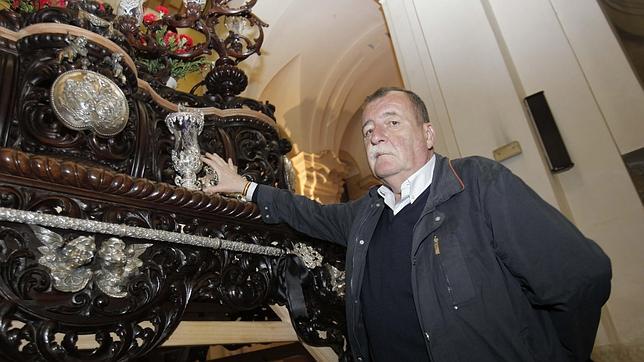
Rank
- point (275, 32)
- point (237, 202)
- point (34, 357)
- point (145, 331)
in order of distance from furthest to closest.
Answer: point (275, 32), point (237, 202), point (145, 331), point (34, 357)

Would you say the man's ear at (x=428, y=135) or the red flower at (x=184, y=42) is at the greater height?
the red flower at (x=184, y=42)

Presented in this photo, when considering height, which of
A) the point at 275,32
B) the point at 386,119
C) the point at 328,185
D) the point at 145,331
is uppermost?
the point at 275,32

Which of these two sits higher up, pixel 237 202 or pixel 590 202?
pixel 237 202

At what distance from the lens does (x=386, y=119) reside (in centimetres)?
132

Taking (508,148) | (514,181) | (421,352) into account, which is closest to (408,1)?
(508,148)

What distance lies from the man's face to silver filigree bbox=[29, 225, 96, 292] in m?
0.85

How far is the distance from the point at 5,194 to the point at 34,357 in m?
0.29

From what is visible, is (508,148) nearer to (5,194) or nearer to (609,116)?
(609,116)

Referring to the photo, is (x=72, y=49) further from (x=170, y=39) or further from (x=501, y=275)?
(x=501, y=275)

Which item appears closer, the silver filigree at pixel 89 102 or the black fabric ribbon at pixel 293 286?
the silver filigree at pixel 89 102

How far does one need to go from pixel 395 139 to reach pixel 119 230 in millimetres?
855

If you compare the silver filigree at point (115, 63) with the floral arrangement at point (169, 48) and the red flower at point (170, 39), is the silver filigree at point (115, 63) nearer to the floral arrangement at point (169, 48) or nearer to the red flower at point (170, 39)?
the floral arrangement at point (169, 48)

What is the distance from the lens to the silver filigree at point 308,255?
121 cm

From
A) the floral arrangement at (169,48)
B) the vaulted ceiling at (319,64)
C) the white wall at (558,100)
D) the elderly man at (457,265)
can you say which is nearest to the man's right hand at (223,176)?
the elderly man at (457,265)
